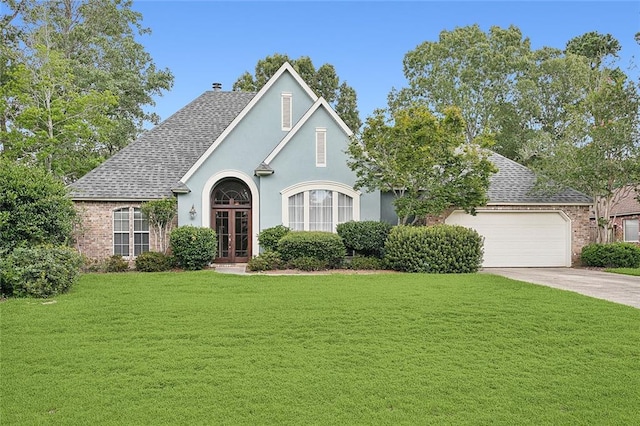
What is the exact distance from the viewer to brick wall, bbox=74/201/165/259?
17.6 m

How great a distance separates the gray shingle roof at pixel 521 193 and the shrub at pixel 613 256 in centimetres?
193

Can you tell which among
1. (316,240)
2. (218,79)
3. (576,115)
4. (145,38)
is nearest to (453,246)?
(316,240)

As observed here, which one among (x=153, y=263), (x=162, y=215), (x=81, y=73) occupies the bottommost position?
(x=153, y=263)

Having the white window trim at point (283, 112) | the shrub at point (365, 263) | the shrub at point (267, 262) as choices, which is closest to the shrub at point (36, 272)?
the shrub at point (267, 262)

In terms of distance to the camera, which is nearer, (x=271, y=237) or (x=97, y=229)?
(x=271, y=237)

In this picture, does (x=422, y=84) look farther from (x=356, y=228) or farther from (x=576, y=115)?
(x=356, y=228)

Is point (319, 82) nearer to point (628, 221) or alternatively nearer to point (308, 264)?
point (628, 221)

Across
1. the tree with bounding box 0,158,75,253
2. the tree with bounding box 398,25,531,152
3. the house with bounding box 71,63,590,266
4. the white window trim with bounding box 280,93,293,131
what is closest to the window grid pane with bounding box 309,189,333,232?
the house with bounding box 71,63,590,266

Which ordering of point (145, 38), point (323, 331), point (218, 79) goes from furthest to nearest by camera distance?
point (145, 38), point (218, 79), point (323, 331)

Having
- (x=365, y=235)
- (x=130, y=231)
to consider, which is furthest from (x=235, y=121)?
(x=365, y=235)

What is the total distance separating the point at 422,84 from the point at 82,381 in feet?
120

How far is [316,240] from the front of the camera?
15969 mm

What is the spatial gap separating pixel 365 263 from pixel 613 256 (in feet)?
31.7

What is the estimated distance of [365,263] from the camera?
1612 cm
